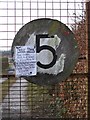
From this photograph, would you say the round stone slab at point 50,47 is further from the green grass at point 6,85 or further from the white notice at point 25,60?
the green grass at point 6,85

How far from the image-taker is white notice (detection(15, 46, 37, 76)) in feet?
17.7

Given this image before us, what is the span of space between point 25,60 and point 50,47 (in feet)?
1.16

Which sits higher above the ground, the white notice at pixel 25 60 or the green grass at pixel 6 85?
the white notice at pixel 25 60

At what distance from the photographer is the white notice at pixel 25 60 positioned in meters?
5.38

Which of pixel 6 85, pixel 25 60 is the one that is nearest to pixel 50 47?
pixel 25 60

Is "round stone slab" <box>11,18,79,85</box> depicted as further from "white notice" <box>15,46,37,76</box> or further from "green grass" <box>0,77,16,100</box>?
"green grass" <box>0,77,16,100</box>

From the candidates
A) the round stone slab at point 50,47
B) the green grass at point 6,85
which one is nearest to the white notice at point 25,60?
the round stone slab at point 50,47

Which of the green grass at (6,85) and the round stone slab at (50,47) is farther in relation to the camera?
the green grass at (6,85)

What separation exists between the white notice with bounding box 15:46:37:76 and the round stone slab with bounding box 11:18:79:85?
42 millimetres

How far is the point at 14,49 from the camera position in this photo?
5.39 meters

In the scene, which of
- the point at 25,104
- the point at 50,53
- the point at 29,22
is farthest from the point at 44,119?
the point at 29,22

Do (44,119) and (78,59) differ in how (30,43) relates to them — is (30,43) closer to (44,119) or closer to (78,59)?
(78,59)

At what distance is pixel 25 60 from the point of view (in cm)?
539

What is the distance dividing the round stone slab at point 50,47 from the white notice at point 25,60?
4cm
